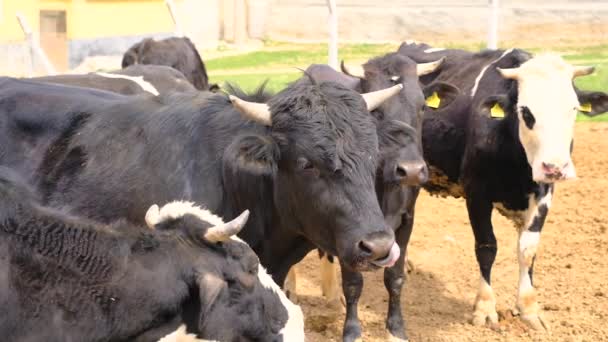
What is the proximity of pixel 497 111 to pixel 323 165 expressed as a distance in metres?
3.11

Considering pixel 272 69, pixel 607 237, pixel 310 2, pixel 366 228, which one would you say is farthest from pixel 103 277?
pixel 310 2

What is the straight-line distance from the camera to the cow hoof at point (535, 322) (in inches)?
300

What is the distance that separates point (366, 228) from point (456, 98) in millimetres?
3657

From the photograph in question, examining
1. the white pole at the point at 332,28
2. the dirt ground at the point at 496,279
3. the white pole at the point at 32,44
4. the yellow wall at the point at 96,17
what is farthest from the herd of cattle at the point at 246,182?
the yellow wall at the point at 96,17

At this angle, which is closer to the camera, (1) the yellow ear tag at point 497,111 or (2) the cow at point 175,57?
(1) the yellow ear tag at point 497,111

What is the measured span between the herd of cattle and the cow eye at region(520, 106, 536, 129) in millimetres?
10

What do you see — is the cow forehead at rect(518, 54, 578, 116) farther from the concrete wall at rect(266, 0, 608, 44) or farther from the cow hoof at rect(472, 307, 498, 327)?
the concrete wall at rect(266, 0, 608, 44)

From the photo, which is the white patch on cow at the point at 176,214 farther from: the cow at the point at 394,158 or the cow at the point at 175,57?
the cow at the point at 175,57

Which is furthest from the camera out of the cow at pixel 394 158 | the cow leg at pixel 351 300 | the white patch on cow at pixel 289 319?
the cow leg at pixel 351 300

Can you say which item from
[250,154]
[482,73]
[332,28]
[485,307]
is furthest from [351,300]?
[332,28]

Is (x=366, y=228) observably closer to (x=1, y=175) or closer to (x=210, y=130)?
(x=210, y=130)

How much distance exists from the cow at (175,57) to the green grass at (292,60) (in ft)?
12.9

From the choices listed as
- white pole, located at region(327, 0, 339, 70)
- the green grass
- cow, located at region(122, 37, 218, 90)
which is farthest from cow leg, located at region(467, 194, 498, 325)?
the green grass

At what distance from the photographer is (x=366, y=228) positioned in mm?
5180
